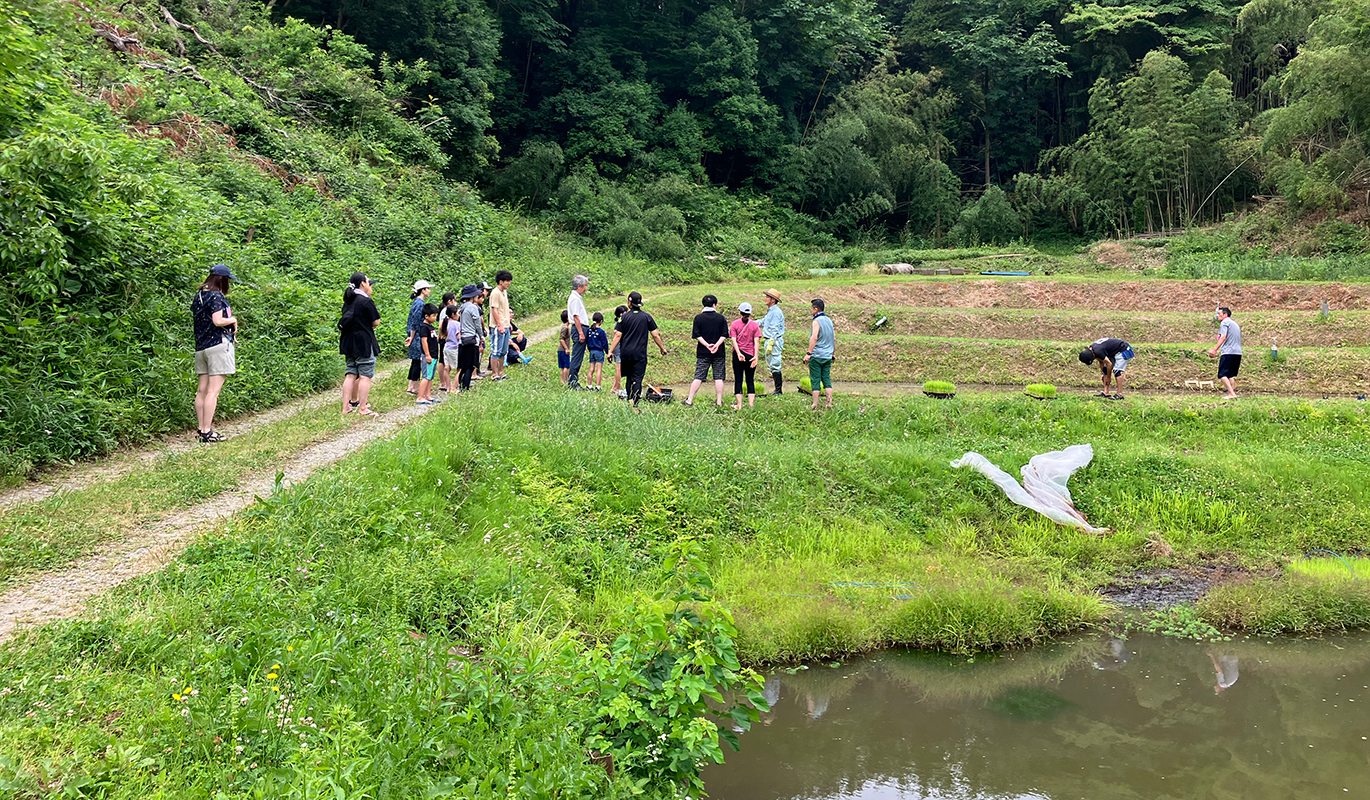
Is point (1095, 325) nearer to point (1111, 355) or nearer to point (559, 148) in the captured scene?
point (1111, 355)

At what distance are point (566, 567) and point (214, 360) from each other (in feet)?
14.0

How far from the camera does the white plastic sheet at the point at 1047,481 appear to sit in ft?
33.5

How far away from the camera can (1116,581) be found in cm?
924

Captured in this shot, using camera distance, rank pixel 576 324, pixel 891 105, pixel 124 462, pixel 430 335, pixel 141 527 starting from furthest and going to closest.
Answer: pixel 891 105 < pixel 576 324 < pixel 430 335 < pixel 124 462 < pixel 141 527

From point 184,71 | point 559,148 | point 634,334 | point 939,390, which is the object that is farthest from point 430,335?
point 559,148

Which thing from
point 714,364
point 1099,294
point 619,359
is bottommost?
point 714,364

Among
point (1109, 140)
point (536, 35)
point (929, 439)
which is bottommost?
point (929, 439)

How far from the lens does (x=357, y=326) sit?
9.60 metres

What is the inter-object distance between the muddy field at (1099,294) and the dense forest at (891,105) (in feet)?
31.5

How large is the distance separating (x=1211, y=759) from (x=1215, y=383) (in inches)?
516

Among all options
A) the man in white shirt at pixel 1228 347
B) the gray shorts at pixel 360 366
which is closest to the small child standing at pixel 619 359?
the gray shorts at pixel 360 366

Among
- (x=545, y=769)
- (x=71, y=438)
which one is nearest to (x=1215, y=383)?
(x=545, y=769)

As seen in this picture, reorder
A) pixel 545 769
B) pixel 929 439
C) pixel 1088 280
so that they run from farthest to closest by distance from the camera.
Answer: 1. pixel 1088 280
2. pixel 929 439
3. pixel 545 769

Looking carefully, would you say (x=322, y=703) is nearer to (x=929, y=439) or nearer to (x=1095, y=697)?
(x=1095, y=697)
